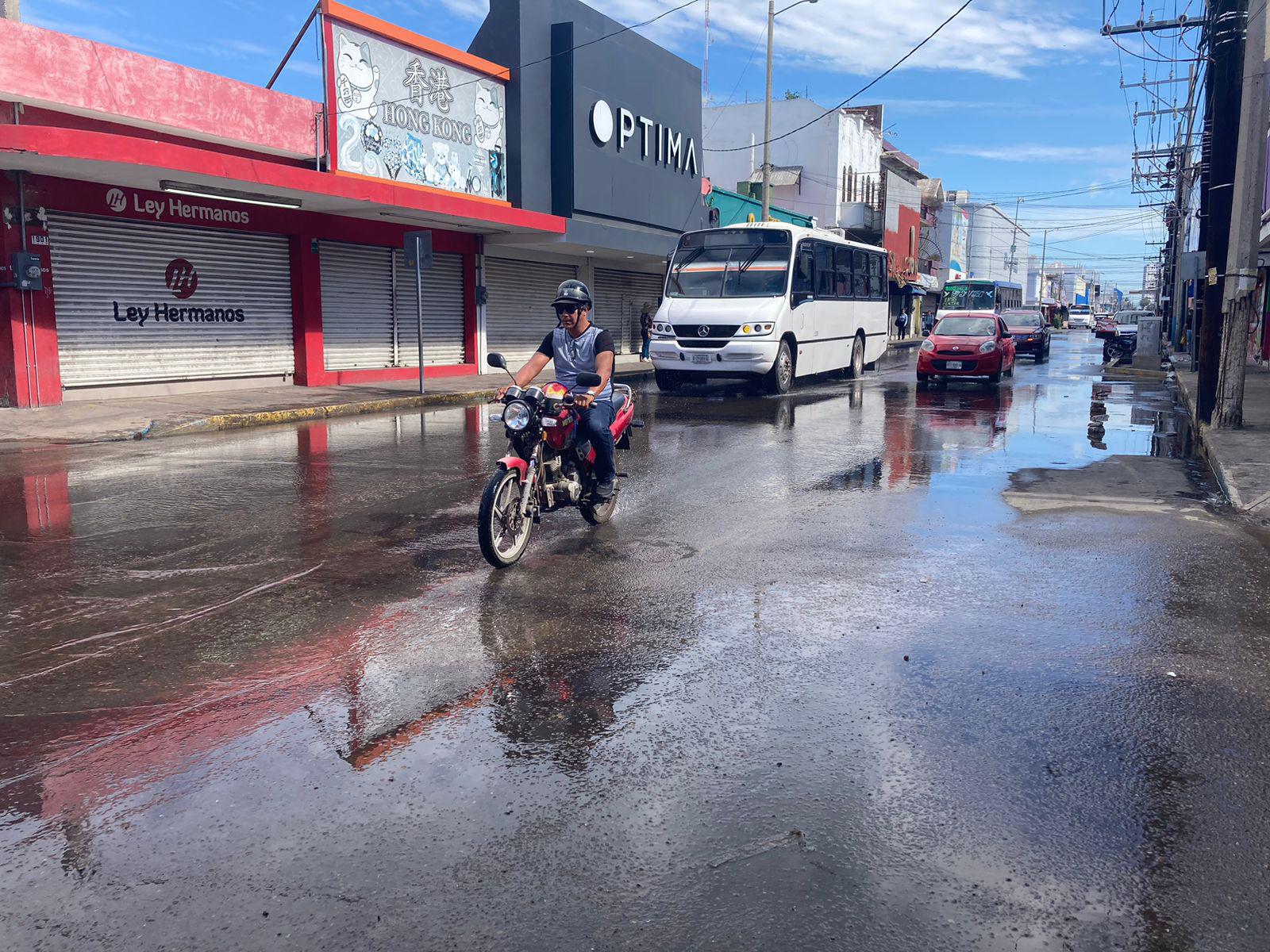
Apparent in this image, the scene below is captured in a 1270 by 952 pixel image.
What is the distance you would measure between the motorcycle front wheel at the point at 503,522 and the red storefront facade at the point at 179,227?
10.3 metres

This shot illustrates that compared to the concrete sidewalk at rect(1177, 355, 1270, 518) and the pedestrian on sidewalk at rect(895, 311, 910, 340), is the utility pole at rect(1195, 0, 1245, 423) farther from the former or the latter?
the pedestrian on sidewalk at rect(895, 311, 910, 340)

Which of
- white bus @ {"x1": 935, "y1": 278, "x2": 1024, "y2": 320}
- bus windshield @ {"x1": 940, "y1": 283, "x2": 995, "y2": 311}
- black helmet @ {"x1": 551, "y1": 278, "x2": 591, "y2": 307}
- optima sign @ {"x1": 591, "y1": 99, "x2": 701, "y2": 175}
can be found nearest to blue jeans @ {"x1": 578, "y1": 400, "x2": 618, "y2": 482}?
black helmet @ {"x1": 551, "y1": 278, "x2": 591, "y2": 307}

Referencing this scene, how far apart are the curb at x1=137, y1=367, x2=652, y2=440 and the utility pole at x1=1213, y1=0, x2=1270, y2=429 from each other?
12.2 meters

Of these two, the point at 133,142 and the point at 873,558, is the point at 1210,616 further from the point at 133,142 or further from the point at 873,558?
the point at 133,142

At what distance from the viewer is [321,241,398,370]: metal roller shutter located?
20969 millimetres

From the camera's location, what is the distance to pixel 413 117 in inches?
835

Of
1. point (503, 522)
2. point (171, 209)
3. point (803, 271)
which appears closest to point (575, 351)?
point (503, 522)

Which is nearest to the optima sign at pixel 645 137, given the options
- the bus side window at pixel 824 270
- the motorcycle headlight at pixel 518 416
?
the bus side window at pixel 824 270

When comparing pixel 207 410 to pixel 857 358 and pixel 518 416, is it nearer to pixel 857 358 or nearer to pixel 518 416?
pixel 518 416

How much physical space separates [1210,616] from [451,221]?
60.7ft

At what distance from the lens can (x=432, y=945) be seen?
2.64 metres

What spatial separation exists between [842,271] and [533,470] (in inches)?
674

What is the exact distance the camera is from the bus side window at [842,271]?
2208 cm

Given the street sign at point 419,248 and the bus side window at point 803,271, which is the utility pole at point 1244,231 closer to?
the bus side window at point 803,271
